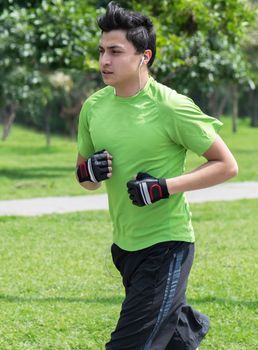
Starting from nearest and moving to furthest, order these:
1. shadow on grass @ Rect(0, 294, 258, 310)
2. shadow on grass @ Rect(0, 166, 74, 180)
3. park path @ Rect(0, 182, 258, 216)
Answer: shadow on grass @ Rect(0, 294, 258, 310) → park path @ Rect(0, 182, 258, 216) → shadow on grass @ Rect(0, 166, 74, 180)

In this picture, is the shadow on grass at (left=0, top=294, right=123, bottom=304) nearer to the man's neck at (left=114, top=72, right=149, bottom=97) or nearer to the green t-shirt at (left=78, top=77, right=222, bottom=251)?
the green t-shirt at (left=78, top=77, right=222, bottom=251)

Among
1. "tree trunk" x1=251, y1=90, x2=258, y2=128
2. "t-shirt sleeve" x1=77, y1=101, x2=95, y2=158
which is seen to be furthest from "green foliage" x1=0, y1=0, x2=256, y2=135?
"tree trunk" x1=251, y1=90, x2=258, y2=128

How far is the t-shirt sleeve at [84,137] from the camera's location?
430 centimetres

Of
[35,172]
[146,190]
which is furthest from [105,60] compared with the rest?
[35,172]

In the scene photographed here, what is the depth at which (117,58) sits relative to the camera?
4.02 meters

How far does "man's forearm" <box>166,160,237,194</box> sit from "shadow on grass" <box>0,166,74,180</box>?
15.1 meters

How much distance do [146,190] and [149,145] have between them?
0.24 meters

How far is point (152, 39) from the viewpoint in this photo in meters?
4.11

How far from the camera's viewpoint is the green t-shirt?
4012mm

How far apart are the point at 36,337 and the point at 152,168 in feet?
6.76

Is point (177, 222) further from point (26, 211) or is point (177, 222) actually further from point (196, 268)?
point (26, 211)

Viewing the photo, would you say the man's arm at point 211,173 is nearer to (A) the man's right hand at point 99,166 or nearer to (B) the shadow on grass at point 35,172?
(A) the man's right hand at point 99,166

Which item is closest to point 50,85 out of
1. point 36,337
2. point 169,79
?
point 169,79

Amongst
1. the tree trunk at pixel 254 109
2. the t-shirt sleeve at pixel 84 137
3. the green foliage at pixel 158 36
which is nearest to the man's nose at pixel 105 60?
the t-shirt sleeve at pixel 84 137
